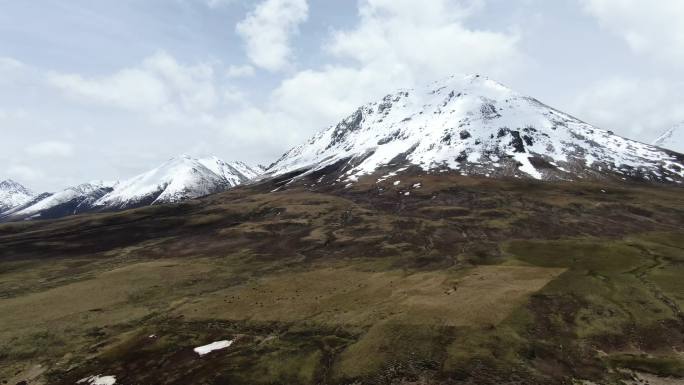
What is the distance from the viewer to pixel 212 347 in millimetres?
62156

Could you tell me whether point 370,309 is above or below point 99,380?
below

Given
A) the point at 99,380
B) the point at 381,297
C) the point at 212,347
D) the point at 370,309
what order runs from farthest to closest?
the point at 381,297, the point at 370,309, the point at 212,347, the point at 99,380

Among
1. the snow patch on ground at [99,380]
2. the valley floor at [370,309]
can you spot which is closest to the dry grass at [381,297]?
the valley floor at [370,309]

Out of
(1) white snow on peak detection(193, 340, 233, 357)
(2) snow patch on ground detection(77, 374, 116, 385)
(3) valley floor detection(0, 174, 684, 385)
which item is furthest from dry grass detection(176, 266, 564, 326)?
(2) snow patch on ground detection(77, 374, 116, 385)

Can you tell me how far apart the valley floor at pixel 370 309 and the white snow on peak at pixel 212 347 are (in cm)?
43

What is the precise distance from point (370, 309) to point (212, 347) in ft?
82.4

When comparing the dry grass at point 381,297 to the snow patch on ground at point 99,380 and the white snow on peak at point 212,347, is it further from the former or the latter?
the snow patch on ground at point 99,380

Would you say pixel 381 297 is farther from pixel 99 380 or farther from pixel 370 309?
pixel 99 380

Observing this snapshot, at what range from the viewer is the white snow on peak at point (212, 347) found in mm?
60934

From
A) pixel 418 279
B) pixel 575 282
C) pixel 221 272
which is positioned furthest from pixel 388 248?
pixel 575 282

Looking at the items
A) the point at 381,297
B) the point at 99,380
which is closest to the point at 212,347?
the point at 99,380

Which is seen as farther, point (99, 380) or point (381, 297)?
point (381, 297)

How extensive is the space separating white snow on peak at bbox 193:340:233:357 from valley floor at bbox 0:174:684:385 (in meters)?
0.43

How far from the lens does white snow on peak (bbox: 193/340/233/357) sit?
60.9 metres
